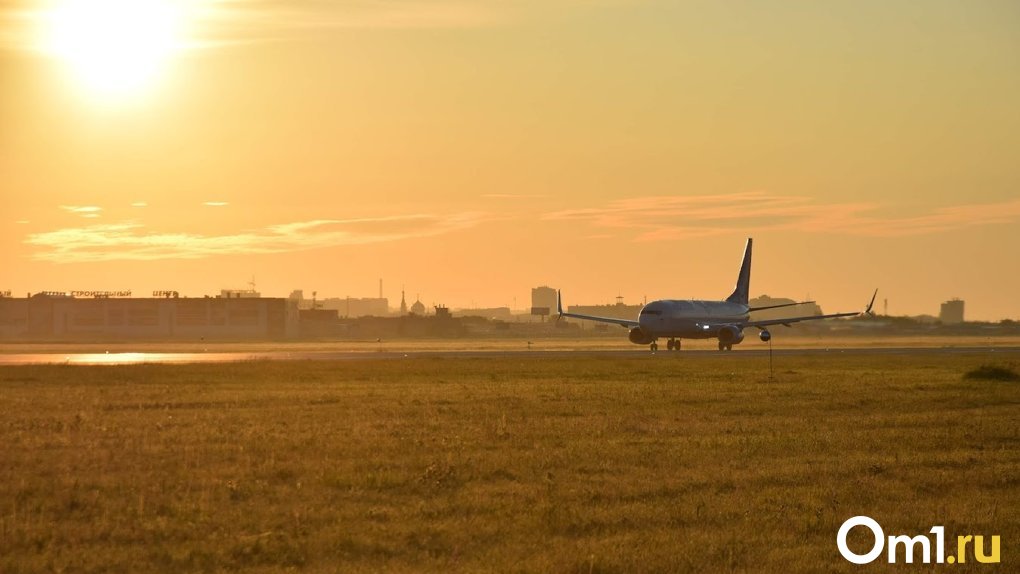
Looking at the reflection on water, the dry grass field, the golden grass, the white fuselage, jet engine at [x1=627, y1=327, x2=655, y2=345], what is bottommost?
the dry grass field

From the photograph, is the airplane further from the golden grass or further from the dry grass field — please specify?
the dry grass field

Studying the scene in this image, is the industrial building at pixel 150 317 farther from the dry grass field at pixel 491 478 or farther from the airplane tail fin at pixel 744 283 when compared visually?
the dry grass field at pixel 491 478

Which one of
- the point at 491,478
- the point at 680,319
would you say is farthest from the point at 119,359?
the point at 491,478

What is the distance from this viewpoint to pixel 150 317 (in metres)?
193

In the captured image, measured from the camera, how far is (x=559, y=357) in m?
80.1

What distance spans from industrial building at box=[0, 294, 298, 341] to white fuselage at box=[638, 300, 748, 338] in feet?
350

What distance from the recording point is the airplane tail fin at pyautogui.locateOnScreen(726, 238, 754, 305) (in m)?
109

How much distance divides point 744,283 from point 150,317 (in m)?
111

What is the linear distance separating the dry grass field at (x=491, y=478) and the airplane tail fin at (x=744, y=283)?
62.3 m

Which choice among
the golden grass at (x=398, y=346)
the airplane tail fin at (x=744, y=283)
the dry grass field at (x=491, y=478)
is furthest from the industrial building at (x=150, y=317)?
the dry grass field at (x=491, y=478)

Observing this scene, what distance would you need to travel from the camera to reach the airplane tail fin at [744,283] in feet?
357

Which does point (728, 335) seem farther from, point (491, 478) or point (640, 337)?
point (491, 478)

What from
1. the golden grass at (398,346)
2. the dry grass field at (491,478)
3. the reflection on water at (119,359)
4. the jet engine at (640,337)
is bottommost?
the dry grass field at (491,478)

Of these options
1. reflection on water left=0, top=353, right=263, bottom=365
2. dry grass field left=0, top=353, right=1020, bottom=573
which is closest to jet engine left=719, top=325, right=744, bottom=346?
reflection on water left=0, top=353, right=263, bottom=365
